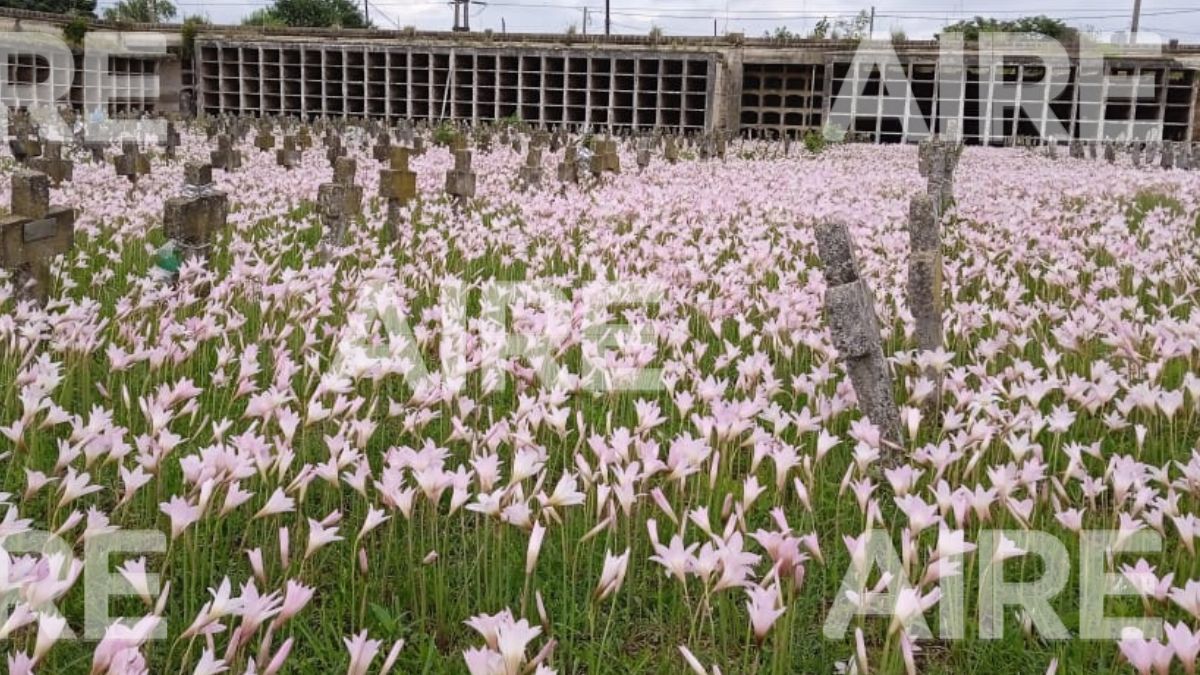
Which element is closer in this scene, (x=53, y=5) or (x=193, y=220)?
(x=193, y=220)

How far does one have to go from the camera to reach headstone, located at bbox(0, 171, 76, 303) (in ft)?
17.4

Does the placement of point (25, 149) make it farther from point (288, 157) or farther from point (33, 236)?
point (33, 236)

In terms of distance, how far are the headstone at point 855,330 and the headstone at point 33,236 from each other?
13.5 ft

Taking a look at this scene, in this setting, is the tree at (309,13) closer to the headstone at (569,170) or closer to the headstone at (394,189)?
the headstone at (569,170)

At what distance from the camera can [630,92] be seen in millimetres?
36531

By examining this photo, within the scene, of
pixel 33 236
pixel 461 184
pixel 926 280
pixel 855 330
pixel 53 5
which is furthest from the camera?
pixel 53 5

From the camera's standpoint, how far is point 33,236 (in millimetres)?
5480

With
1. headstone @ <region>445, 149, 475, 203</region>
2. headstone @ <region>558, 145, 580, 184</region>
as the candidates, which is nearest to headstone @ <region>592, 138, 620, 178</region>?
headstone @ <region>558, 145, 580, 184</region>

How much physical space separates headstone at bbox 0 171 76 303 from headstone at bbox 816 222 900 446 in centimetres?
410

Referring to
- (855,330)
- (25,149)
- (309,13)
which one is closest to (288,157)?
(25,149)

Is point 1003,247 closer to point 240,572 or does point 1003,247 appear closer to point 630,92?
point 240,572

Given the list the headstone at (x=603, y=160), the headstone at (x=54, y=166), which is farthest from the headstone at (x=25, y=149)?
the headstone at (x=603, y=160)

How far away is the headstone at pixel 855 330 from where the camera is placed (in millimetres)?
3797

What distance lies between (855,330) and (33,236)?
436 centimetres
